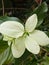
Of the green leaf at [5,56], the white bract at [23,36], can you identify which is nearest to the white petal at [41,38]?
the white bract at [23,36]

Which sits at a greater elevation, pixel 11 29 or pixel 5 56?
pixel 11 29

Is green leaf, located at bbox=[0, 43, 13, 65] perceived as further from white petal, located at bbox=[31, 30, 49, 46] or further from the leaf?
white petal, located at bbox=[31, 30, 49, 46]

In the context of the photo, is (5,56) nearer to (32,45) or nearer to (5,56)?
(5,56)

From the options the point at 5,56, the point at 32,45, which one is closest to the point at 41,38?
the point at 32,45

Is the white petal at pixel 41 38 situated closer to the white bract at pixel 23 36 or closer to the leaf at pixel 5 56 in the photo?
the white bract at pixel 23 36

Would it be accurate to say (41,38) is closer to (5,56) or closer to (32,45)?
(32,45)

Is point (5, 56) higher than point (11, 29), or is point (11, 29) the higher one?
point (11, 29)

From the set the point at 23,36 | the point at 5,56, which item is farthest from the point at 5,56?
the point at 23,36

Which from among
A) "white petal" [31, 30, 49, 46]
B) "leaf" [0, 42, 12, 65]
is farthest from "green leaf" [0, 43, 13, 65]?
"white petal" [31, 30, 49, 46]
